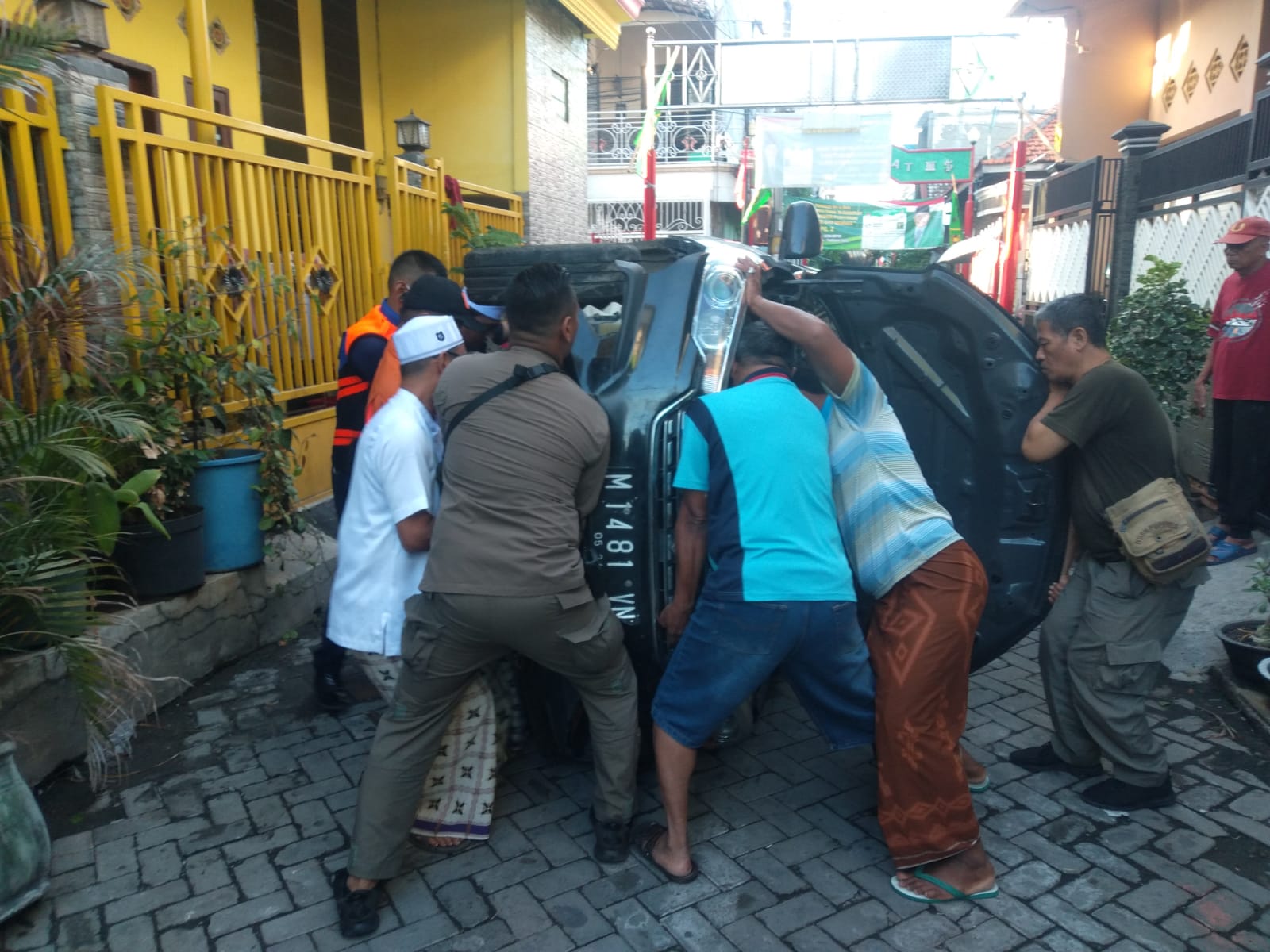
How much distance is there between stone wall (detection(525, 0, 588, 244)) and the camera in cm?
1030

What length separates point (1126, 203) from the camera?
9109 millimetres

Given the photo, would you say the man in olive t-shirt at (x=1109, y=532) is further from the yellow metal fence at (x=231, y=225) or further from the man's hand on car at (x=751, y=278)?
the yellow metal fence at (x=231, y=225)

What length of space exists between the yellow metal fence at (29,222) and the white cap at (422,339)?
151 cm

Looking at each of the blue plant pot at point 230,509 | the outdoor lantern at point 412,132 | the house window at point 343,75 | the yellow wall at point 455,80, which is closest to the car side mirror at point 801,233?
the blue plant pot at point 230,509

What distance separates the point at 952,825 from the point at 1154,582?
114 centimetres

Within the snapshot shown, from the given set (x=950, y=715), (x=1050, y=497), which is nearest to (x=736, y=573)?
(x=950, y=715)

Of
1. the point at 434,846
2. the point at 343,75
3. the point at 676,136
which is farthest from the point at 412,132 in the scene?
the point at 676,136

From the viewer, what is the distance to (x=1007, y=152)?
2431cm

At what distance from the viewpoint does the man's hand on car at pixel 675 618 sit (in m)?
2.98

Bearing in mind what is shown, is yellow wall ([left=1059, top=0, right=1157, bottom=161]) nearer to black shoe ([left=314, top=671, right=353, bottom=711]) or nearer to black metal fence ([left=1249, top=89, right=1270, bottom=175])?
black metal fence ([left=1249, top=89, right=1270, bottom=175])

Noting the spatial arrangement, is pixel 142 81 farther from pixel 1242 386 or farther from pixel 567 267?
pixel 1242 386

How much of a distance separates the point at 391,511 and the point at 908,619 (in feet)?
5.34

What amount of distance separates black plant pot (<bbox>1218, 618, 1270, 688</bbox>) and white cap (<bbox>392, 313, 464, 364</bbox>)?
11.8 feet

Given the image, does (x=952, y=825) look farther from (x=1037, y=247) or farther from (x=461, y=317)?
(x=1037, y=247)
